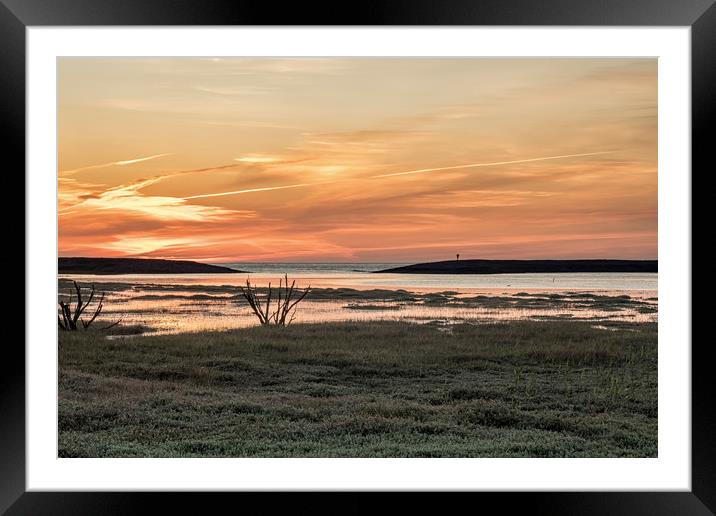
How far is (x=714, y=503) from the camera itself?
203 cm

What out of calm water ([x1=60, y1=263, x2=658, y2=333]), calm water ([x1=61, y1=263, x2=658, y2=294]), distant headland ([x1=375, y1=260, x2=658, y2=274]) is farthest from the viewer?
calm water ([x1=61, y1=263, x2=658, y2=294])

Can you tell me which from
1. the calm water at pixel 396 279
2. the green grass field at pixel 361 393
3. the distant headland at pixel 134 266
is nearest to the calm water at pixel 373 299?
the calm water at pixel 396 279

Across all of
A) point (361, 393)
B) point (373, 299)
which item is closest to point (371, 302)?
point (373, 299)

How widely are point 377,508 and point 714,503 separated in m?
1.06

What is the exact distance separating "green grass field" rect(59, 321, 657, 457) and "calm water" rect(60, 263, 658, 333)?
1882mm

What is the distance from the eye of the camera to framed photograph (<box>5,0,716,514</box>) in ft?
6.95

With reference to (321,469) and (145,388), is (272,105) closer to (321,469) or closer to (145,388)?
(145,388)

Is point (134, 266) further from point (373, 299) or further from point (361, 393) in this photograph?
point (361, 393)

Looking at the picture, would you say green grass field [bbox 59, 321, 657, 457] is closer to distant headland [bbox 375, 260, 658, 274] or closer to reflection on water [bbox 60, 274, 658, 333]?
reflection on water [bbox 60, 274, 658, 333]

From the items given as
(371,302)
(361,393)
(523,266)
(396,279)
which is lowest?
(361,393)

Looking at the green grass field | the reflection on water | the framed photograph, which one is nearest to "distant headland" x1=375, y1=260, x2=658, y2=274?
the framed photograph

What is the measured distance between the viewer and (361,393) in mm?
6410

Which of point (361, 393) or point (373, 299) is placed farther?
point (373, 299)

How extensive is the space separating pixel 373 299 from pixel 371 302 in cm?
26
